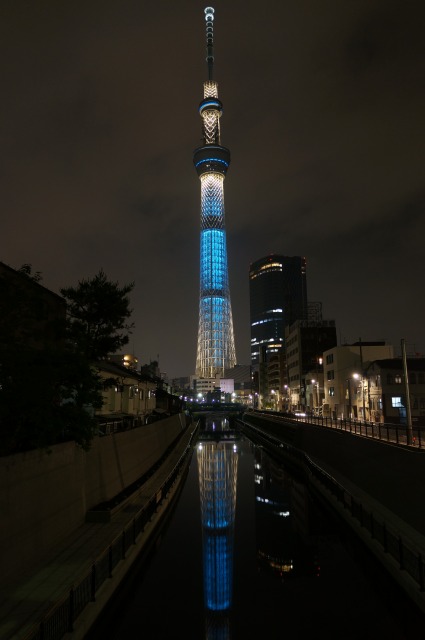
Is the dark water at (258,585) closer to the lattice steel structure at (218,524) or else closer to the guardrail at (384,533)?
the lattice steel structure at (218,524)

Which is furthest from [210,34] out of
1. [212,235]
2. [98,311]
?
[98,311]

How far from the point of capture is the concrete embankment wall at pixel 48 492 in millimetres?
11406

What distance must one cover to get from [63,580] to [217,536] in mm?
12356

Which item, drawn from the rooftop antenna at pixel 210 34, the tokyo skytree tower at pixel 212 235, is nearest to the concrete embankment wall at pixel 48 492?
the tokyo skytree tower at pixel 212 235

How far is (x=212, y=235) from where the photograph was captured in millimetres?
153250

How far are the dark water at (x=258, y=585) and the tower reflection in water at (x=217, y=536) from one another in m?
0.05

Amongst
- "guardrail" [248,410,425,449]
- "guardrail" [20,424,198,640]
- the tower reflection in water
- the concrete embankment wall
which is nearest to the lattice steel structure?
the tower reflection in water

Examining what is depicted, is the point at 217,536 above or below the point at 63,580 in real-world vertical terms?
below

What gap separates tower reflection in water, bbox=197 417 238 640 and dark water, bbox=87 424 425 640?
0.05m

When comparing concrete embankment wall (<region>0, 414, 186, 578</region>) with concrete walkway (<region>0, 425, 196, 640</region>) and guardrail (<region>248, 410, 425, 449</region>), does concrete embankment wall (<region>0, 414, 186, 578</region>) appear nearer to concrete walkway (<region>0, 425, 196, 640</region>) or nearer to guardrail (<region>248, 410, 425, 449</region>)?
concrete walkway (<region>0, 425, 196, 640</region>)

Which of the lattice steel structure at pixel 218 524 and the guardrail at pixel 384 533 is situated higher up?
the guardrail at pixel 384 533

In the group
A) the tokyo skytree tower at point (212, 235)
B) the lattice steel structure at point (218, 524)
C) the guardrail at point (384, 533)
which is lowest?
the lattice steel structure at point (218, 524)

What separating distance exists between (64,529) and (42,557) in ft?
6.26

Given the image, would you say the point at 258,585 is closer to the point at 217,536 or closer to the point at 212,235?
the point at 217,536
